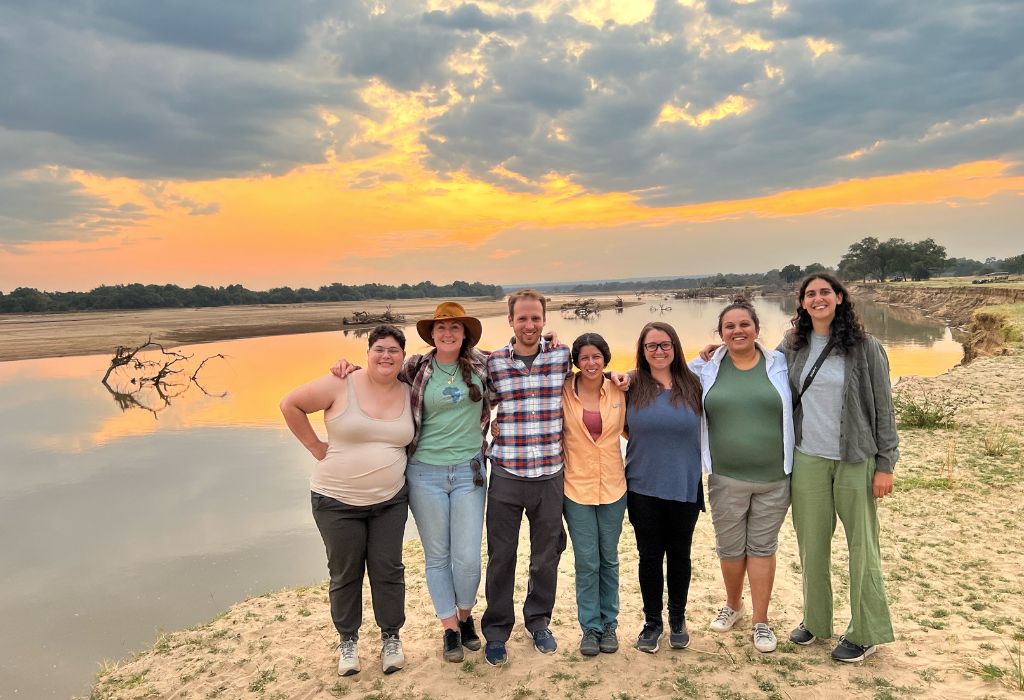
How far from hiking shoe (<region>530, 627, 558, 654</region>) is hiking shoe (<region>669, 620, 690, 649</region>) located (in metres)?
0.78

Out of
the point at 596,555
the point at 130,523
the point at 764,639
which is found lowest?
A: the point at 130,523

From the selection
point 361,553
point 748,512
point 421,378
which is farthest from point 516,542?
point 748,512

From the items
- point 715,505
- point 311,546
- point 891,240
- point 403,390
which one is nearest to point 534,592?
point 715,505

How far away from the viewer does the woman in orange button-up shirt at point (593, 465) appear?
355 centimetres

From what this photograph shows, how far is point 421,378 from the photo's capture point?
11.8ft

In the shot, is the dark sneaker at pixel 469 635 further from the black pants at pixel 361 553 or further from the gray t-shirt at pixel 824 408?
the gray t-shirt at pixel 824 408

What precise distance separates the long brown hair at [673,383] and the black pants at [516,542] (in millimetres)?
717

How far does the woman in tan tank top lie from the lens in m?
3.43

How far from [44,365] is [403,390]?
1072 inches

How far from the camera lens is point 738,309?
3482 millimetres

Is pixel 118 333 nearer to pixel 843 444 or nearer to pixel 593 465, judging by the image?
pixel 593 465

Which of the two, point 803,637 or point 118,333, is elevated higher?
point 118,333

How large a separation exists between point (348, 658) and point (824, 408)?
3.38 metres

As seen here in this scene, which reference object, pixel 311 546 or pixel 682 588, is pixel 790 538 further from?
pixel 311 546
